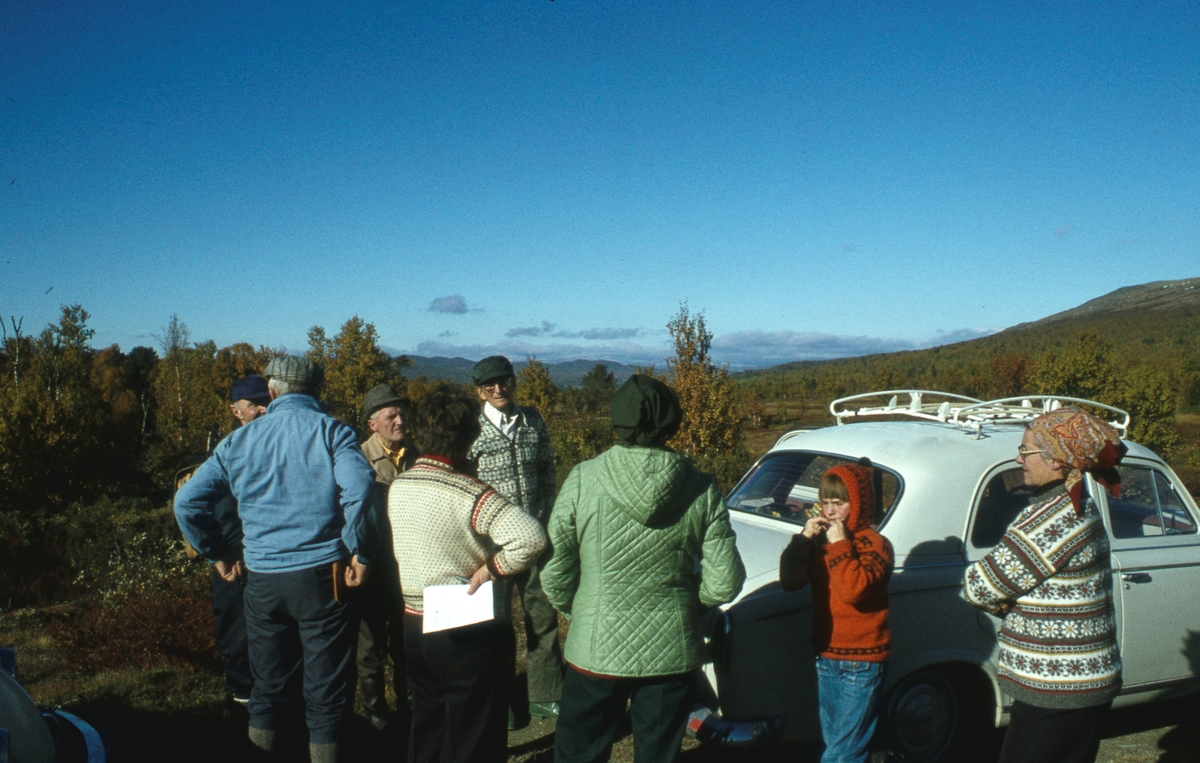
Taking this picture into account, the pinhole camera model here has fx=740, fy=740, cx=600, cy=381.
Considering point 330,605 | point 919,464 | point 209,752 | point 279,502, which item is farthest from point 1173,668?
point 209,752

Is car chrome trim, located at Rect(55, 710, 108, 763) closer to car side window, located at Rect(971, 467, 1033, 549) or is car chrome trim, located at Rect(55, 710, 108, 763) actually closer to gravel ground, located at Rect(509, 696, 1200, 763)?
gravel ground, located at Rect(509, 696, 1200, 763)

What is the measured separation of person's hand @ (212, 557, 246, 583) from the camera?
3.88 m

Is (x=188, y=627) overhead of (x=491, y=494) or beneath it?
beneath

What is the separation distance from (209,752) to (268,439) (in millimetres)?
1916

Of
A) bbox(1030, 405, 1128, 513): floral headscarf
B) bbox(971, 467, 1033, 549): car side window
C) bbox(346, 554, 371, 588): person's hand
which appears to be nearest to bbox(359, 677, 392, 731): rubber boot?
bbox(346, 554, 371, 588): person's hand

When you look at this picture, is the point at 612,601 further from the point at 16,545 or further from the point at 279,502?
the point at 16,545

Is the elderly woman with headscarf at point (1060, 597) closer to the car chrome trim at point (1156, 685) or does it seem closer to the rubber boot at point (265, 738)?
the car chrome trim at point (1156, 685)

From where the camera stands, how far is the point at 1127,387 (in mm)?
38031

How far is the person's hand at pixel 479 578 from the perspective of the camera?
287cm

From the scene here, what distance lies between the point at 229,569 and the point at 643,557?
2474 mm

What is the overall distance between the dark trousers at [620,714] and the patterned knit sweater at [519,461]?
1891 millimetres

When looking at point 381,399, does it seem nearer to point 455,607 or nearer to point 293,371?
point 293,371

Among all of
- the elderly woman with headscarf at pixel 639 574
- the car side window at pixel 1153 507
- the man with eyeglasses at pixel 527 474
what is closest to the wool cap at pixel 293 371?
the man with eyeglasses at pixel 527 474

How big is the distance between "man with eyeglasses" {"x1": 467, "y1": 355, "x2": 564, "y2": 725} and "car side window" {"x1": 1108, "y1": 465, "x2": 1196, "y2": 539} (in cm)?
330
